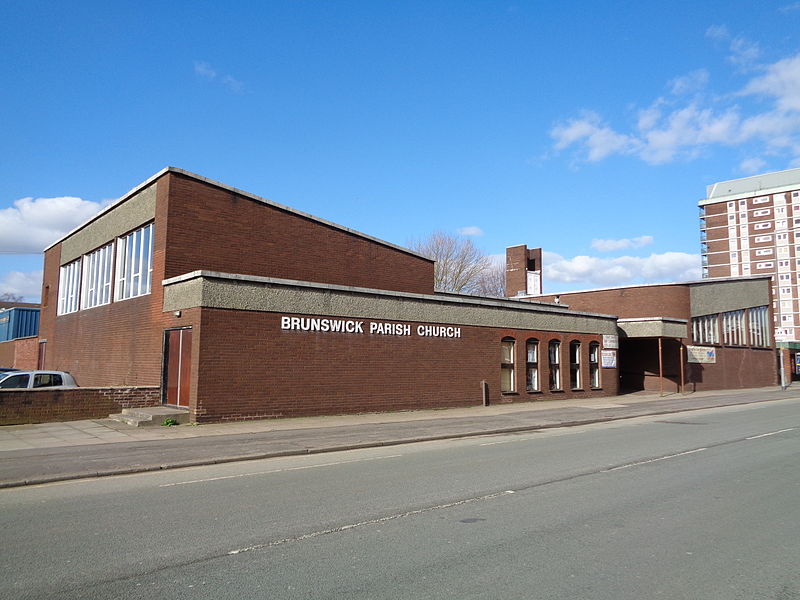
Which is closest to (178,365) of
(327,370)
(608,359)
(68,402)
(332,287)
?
(68,402)

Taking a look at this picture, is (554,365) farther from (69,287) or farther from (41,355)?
(41,355)

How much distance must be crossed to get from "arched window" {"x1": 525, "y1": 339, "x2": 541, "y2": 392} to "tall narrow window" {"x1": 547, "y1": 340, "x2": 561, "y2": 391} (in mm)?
929

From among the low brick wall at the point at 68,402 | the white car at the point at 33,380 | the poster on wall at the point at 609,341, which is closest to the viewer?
the low brick wall at the point at 68,402

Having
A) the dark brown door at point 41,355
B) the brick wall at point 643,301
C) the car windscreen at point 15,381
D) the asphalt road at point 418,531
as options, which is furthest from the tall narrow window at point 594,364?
the dark brown door at point 41,355

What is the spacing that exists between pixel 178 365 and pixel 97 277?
10.1 m

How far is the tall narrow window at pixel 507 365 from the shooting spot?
81.0ft

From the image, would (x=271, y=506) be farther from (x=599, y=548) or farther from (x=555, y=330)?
(x=555, y=330)

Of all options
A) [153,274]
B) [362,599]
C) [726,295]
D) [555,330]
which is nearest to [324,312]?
[153,274]

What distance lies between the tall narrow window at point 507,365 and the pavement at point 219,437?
272cm

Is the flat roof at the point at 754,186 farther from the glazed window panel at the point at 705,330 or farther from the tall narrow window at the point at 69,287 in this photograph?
the tall narrow window at the point at 69,287

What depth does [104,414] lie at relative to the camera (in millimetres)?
17156

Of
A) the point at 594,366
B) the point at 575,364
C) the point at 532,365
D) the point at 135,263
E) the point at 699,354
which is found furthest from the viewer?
the point at 699,354

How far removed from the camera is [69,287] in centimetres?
2847

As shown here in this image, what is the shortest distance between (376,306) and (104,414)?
8.60 metres
